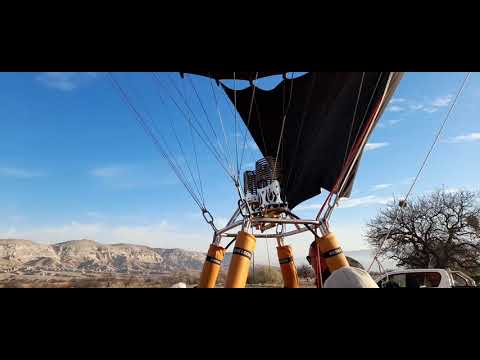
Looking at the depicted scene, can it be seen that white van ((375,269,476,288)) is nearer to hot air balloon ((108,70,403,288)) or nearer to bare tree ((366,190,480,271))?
hot air balloon ((108,70,403,288))

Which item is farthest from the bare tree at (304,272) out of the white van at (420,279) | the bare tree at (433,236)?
the white van at (420,279)

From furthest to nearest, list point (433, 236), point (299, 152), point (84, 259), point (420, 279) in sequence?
point (84, 259) < point (433, 236) < point (299, 152) < point (420, 279)

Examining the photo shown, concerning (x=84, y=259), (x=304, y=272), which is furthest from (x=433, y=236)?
(x=84, y=259)

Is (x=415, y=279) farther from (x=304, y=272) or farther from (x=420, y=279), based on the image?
(x=304, y=272)

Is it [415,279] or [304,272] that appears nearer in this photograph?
[415,279]

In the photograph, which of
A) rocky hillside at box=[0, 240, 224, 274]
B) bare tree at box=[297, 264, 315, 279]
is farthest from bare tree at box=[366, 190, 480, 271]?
rocky hillside at box=[0, 240, 224, 274]

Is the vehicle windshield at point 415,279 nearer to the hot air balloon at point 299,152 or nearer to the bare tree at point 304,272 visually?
the hot air balloon at point 299,152
